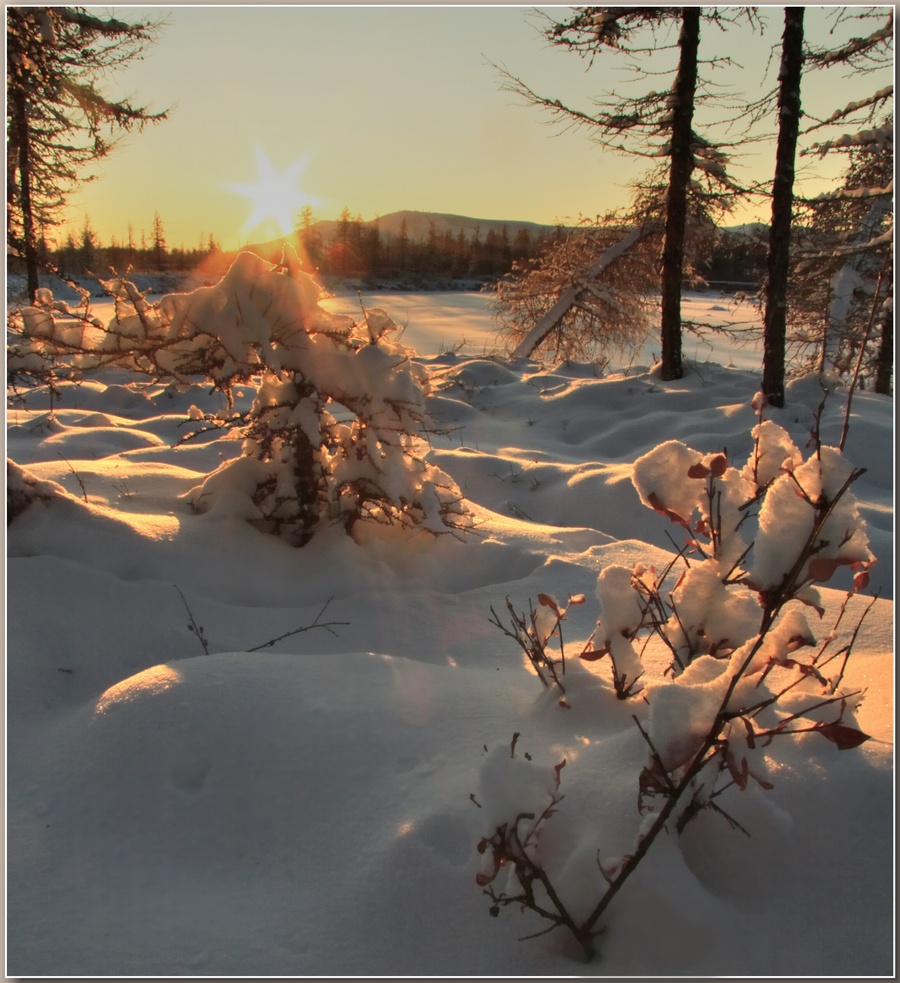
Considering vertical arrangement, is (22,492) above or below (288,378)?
below

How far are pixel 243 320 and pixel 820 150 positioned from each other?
856 cm

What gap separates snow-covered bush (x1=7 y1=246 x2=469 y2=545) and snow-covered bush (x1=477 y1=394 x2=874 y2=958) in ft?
6.07

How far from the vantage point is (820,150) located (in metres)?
8.35

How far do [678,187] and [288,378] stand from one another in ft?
25.6

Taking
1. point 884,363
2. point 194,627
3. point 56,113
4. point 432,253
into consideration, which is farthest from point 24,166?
point 432,253

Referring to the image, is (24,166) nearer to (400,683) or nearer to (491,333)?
(491,333)

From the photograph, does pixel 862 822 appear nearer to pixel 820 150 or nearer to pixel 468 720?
pixel 468 720

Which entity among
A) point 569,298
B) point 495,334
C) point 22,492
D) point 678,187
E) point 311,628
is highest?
point 678,187

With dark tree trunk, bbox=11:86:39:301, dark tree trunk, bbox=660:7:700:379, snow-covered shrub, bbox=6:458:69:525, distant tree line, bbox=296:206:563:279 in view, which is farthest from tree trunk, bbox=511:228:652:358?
distant tree line, bbox=296:206:563:279

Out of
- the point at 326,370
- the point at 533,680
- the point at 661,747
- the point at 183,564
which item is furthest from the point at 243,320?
the point at 661,747

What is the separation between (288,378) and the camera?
316 cm

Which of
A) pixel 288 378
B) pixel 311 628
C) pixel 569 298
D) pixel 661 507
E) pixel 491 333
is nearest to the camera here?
pixel 661 507

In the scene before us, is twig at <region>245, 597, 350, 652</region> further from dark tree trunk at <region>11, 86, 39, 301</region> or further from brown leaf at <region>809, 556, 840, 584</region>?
dark tree trunk at <region>11, 86, 39, 301</region>

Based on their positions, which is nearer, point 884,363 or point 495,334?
A: point 884,363
